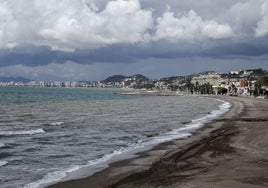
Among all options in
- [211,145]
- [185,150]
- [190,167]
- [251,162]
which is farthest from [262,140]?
[190,167]

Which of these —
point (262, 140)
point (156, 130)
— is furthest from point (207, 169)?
point (156, 130)

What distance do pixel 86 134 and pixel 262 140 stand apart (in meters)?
13.2

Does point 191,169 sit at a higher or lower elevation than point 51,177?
higher

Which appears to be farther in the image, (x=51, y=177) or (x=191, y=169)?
(x=191, y=169)

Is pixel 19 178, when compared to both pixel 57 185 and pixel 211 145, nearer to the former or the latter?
pixel 57 185

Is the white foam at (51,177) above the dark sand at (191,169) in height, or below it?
below

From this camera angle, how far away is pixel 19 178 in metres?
16.5

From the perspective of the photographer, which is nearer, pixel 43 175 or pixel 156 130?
pixel 43 175

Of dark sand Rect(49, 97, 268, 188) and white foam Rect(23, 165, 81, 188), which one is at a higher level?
dark sand Rect(49, 97, 268, 188)

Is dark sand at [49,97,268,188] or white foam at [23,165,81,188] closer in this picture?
dark sand at [49,97,268,188]

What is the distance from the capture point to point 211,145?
25.2 m

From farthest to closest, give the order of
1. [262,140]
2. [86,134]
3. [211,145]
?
[86,134], [262,140], [211,145]

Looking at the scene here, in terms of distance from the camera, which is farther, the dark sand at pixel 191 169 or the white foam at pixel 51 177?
the white foam at pixel 51 177


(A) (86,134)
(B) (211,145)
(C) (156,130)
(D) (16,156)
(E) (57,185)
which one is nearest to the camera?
(E) (57,185)
